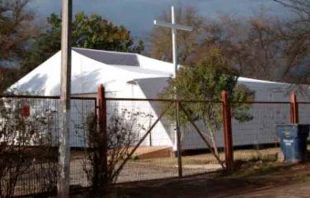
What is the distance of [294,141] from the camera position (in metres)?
19.5

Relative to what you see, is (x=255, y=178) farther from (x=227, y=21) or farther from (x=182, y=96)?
(x=227, y=21)

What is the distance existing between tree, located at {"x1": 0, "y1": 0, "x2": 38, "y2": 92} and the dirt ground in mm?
28034

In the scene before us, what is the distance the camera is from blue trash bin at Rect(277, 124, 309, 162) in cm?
1948

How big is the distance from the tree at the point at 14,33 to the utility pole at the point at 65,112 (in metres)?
30.6

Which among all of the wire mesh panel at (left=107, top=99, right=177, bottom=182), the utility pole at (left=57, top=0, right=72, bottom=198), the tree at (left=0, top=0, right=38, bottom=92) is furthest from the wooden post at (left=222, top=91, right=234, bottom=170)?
the tree at (left=0, top=0, right=38, bottom=92)

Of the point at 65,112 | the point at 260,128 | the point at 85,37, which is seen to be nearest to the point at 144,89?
the point at 260,128

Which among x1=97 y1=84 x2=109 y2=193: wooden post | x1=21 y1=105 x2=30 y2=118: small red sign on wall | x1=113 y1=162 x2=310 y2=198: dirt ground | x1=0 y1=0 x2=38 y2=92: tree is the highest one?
x1=0 y1=0 x2=38 y2=92: tree

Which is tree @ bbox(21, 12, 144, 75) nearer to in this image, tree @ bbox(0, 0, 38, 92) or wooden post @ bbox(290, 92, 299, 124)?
tree @ bbox(0, 0, 38, 92)

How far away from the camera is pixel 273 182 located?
15.6m

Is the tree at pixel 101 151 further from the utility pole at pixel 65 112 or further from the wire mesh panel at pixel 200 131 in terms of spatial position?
the wire mesh panel at pixel 200 131

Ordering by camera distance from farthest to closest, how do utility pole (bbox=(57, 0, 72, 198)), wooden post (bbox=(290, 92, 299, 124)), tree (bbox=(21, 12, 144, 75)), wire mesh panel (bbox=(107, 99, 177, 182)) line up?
1. tree (bbox=(21, 12, 144, 75))
2. wooden post (bbox=(290, 92, 299, 124))
3. wire mesh panel (bbox=(107, 99, 177, 182))
4. utility pole (bbox=(57, 0, 72, 198))

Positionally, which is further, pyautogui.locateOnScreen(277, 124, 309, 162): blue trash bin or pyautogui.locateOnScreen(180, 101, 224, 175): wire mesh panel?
pyautogui.locateOnScreen(277, 124, 309, 162): blue trash bin

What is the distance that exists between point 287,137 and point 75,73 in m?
15.6

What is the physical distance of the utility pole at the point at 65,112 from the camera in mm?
11391
